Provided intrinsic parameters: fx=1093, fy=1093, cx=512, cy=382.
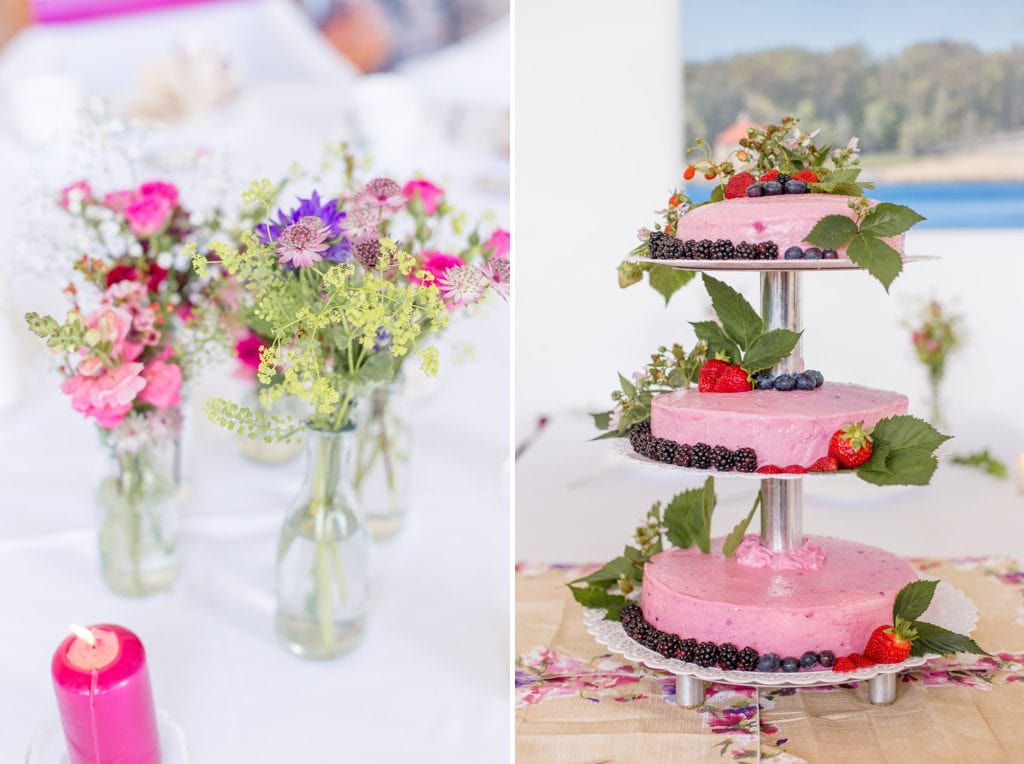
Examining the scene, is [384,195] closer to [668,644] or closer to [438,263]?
[438,263]

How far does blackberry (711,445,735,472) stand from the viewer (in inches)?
57.1

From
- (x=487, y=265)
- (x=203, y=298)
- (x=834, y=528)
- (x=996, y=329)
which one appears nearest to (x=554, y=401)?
(x=996, y=329)

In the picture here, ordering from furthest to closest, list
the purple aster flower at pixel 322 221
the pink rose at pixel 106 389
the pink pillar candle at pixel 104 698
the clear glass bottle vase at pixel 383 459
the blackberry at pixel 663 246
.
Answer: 1. the clear glass bottle vase at pixel 383 459
2. the blackberry at pixel 663 246
3. the pink rose at pixel 106 389
4. the purple aster flower at pixel 322 221
5. the pink pillar candle at pixel 104 698

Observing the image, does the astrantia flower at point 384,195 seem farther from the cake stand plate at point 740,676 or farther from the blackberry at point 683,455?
the cake stand plate at point 740,676

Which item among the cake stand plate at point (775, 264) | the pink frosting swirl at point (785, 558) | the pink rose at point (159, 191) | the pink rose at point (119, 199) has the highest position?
the pink rose at point (159, 191)

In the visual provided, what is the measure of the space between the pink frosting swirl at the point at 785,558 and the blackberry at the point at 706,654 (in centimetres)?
18

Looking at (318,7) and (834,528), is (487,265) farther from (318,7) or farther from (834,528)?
(318,7)

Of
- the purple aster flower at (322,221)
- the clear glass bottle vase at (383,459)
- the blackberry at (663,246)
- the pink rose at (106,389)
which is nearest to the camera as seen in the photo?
the purple aster flower at (322,221)

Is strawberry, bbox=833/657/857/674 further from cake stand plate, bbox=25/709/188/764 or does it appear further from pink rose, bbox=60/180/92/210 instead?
pink rose, bbox=60/180/92/210

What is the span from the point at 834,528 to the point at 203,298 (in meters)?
1.56

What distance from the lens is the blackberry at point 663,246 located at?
1.54m

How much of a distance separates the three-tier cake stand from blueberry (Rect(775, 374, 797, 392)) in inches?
0.8

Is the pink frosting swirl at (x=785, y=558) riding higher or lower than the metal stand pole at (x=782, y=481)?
lower

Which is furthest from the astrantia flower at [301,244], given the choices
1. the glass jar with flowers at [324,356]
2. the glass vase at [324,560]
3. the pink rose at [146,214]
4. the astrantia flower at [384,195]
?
the pink rose at [146,214]
